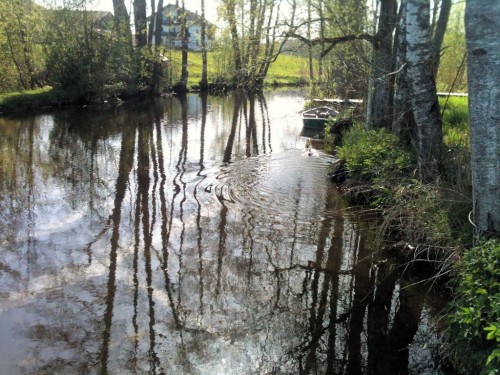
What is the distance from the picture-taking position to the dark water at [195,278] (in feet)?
15.0

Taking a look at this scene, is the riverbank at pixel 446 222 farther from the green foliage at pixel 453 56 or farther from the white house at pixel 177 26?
the white house at pixel 177 26

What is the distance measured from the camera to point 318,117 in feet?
58.5

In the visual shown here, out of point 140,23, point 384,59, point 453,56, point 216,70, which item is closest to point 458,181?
point 384,59

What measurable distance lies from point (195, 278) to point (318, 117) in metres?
12.7

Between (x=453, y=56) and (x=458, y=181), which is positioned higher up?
(x=453, y=56)

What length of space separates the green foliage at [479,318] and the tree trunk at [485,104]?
542 mm

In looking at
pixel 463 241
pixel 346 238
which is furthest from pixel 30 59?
pixel 463 241

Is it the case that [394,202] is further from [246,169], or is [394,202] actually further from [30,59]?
[30,59]

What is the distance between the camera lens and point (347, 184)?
32.4 feet

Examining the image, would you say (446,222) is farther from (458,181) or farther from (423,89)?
(423,89)

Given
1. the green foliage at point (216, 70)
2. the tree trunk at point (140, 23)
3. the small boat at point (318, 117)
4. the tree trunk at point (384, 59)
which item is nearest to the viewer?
the tree trunk at point (384, 59)

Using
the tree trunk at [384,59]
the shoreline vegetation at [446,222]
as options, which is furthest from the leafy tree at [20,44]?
the tree trunk at [384,59]

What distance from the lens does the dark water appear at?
456cm

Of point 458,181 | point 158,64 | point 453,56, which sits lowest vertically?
point 458,181
